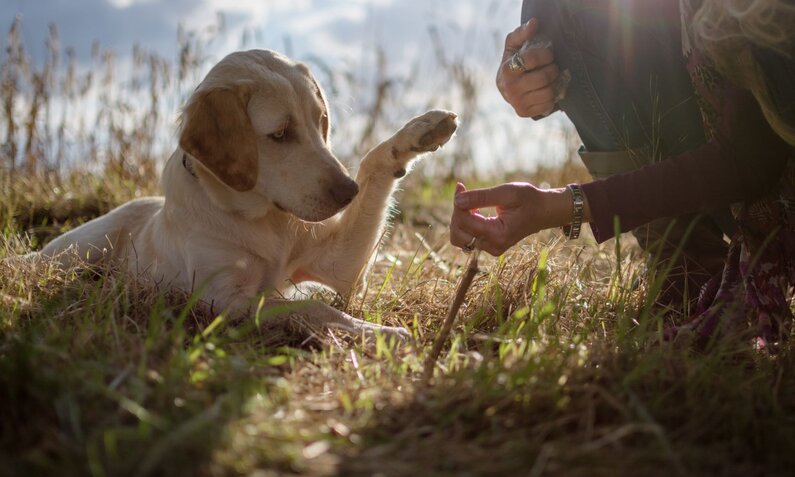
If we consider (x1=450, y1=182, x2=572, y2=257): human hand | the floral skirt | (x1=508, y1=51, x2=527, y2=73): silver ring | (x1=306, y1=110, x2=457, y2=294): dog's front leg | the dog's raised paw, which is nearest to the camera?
(x1=450, y1=182, x2=572, y2=257): human hand

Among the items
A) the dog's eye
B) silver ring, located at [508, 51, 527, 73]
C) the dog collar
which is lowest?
the dog collar

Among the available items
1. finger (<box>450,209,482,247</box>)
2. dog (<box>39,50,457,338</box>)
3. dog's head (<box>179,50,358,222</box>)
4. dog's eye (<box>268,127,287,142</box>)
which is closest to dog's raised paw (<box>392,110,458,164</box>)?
dog (<box>39,50,457,338</box>)

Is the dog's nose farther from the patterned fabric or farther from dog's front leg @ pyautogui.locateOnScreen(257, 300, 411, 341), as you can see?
the patterned fabric

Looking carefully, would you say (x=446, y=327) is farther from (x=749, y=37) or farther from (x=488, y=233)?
(x=749, y=37)

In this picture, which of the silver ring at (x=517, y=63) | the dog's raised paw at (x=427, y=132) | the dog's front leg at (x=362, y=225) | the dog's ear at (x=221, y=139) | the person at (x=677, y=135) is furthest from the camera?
the dog's front leg at (x=362, y=225)

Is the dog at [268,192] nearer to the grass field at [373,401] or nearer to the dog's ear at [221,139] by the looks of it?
the dog's ear at [221,139]

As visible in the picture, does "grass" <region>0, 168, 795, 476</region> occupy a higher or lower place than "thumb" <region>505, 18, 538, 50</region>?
lower

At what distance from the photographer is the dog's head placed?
241 centimetres

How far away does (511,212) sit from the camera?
6.72ft

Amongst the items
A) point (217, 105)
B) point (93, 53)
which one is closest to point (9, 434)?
point (217, 105)

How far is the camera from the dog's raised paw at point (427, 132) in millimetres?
2523

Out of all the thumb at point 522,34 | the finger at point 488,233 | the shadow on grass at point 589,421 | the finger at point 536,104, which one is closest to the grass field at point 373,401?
the shadow on grass at point 589,421

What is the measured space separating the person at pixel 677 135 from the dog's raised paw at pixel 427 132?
344mm

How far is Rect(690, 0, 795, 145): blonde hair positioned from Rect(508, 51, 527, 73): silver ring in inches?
28.5
